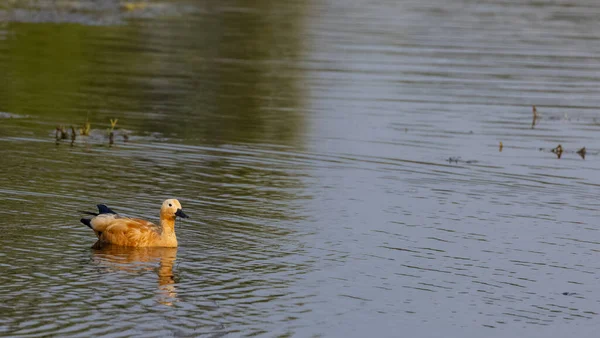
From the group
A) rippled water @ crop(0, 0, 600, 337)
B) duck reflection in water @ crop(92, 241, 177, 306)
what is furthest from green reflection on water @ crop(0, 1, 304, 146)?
duck reflection in water @ crop(92, 241, 177, 306)

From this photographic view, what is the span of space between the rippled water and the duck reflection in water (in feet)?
0.14

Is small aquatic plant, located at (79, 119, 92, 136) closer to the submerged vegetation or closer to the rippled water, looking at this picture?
the submerged vegetation

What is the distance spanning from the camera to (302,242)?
1326cm

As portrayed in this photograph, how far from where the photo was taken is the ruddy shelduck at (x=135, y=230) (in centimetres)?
1265

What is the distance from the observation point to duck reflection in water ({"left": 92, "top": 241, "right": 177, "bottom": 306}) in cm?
1142

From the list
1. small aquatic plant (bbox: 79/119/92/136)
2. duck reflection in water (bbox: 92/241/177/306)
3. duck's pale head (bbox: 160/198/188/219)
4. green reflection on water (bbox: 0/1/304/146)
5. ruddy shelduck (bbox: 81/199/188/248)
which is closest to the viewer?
duck reflection in water (bbox: 92/241/177/306)

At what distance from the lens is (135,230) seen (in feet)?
41.7

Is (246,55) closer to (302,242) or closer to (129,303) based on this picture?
(302,242)

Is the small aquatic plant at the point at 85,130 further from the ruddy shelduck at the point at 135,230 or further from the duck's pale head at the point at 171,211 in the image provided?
the duck's pale head at the point at 171,211

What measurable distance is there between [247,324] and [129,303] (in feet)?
3.75

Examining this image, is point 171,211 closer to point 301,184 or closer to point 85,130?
point 301,184

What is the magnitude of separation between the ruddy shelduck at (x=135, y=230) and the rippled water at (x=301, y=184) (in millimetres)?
167

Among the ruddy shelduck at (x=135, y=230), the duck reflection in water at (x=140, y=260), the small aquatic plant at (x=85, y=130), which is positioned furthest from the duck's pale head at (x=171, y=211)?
the small aquatic plant at (x=85, y=130)

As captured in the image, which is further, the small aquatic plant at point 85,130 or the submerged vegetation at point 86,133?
the small aquatic plant at point 85,130
